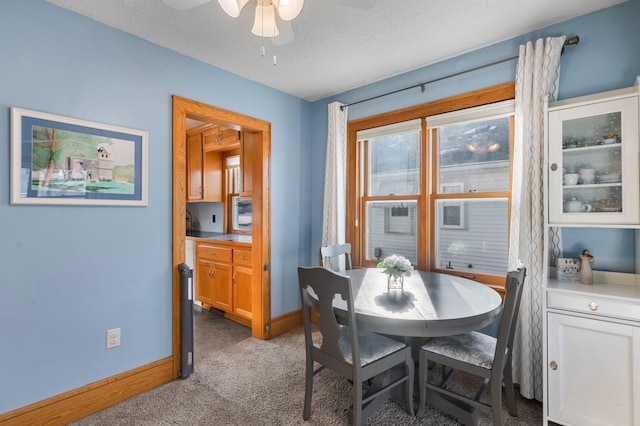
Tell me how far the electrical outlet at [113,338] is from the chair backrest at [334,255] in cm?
162

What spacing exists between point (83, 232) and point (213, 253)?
6.20 ft

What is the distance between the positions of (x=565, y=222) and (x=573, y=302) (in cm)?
48

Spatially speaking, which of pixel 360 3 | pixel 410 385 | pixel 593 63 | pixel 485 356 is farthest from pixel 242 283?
pixel 593 63

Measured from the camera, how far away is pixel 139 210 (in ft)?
7.63

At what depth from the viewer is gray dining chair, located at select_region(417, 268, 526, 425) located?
1.63 m

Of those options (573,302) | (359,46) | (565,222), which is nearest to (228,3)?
(359,46)

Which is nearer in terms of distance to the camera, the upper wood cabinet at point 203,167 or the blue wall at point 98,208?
the blue wall at point 98,208

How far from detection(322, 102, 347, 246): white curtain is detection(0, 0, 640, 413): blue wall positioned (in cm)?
93

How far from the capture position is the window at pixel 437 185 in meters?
2.53

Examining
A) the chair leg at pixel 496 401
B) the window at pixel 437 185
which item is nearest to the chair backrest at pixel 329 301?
the chair leg at pixel 496 401

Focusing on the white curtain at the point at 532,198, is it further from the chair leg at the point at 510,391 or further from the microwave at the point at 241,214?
the microwave at the point at 241,214

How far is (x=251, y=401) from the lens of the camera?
2158mm

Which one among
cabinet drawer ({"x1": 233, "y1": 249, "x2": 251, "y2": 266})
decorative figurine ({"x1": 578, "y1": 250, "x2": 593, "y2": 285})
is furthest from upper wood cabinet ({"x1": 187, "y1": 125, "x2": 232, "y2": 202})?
decorative figurine ({"x1": 578, "y1": 250, "x2": 593, "y2": 285})

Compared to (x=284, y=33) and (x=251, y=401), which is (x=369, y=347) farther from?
(x=284, y=33)
